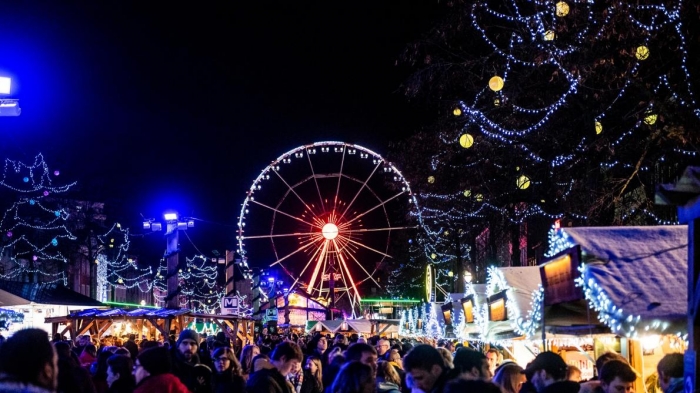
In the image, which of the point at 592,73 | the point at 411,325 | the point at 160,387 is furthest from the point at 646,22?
the point at 411,325

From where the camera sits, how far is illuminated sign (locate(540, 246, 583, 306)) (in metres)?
8.59

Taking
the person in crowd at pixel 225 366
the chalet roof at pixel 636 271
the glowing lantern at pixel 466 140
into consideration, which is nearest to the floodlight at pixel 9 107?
the person in crowd at pixel 225 366

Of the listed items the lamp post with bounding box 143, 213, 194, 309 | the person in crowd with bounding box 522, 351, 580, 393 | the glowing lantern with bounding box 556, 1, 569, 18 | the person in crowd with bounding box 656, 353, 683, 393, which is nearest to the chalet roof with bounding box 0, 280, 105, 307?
the lamp post with bounding box 143, 213, 194, 309

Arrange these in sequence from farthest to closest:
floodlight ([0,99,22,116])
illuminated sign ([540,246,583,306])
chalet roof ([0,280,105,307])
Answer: chalet roof ([0,280,105,307]), floodlight ([0,99,22,116]), illuminated sign ([540,246,583,306])

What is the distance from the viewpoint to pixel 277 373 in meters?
7.62

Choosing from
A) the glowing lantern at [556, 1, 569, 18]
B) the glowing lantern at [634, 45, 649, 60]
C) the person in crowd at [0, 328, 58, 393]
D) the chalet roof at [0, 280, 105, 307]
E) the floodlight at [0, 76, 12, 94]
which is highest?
the glowing lantern at [556, 1, 569, 18]

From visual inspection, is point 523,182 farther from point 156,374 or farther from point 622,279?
point 156,374

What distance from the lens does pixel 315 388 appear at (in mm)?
11906

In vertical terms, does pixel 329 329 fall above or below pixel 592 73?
below

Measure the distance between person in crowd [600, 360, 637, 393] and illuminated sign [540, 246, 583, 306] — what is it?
160 cm

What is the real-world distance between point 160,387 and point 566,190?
53.6 ft

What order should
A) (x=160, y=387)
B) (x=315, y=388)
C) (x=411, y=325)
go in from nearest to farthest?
(x=160, y=387)
(x=315, y=388)
(x=411, y=325)

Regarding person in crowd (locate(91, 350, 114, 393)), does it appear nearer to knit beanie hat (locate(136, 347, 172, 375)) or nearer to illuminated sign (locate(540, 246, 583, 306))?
knit beanie hat (locate(136, 347, 172, 375))

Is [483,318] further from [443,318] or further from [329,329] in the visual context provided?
[329,329]
